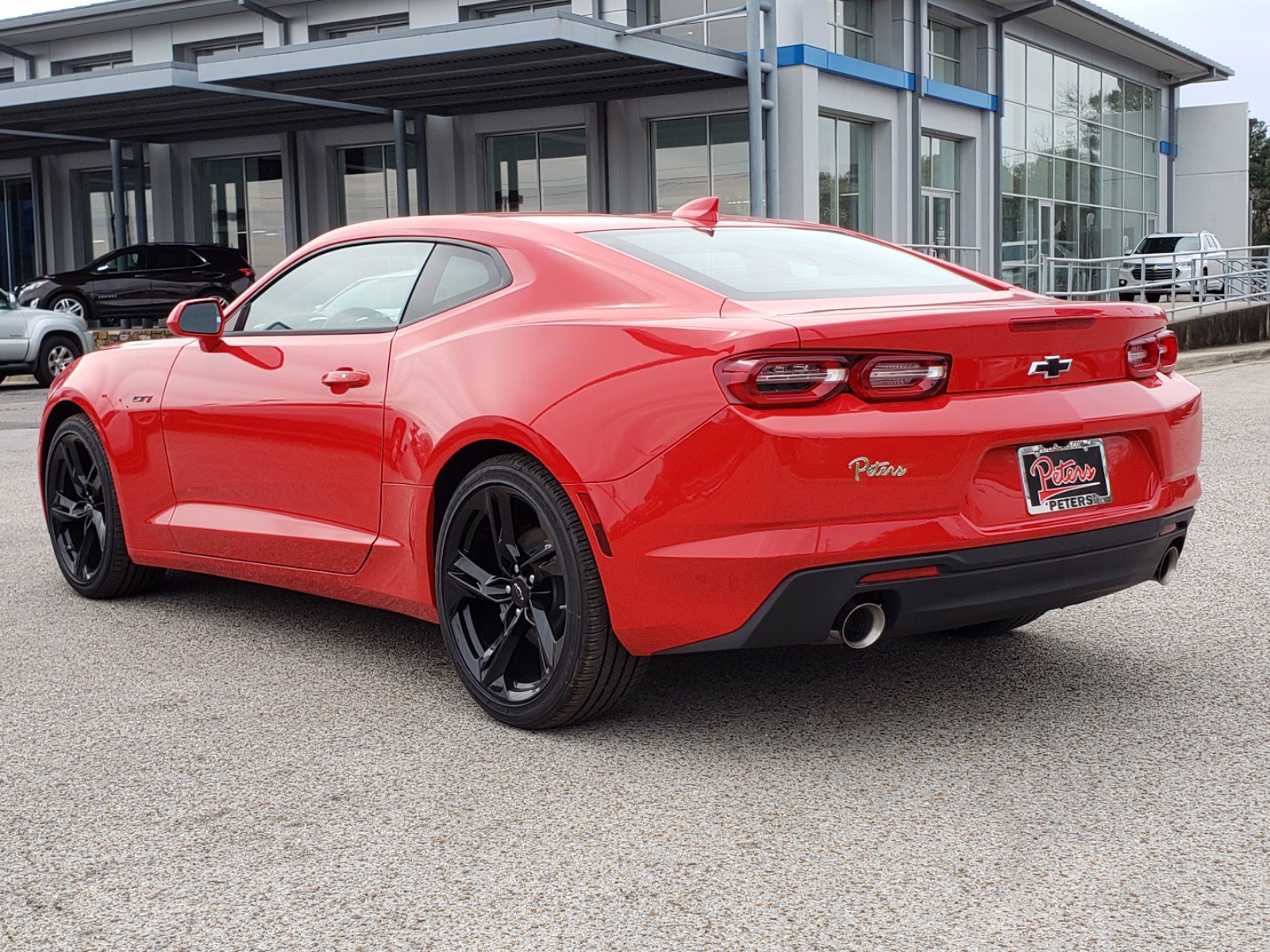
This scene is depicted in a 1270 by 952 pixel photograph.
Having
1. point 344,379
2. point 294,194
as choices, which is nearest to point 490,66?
point 294,194

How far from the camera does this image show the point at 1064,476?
150 inches

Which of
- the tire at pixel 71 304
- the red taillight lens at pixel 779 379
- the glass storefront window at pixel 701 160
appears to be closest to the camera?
the red taillight lens at pixel 779 379

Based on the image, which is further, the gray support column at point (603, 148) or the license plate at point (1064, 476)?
the gray support column at point (603, 148)

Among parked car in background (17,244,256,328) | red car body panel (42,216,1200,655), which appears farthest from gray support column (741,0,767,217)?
red car body panel (42,216,1200,655)

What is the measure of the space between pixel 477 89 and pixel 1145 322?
22.3m

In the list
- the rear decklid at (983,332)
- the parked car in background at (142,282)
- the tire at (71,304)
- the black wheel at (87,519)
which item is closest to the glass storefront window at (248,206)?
the parked car in background at (142,282)

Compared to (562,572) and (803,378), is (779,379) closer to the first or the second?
(803,378)

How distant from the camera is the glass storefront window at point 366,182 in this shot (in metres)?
30.4

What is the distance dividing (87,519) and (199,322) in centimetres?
121

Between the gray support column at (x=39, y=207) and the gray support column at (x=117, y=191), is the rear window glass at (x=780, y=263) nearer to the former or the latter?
the gray support column at (x=117, y=191)

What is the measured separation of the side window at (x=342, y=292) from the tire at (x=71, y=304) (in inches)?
924

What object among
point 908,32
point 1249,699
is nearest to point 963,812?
point 1249,699

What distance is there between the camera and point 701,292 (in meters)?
3.91

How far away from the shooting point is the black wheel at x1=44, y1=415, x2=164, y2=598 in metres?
5.79
